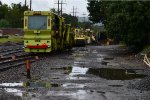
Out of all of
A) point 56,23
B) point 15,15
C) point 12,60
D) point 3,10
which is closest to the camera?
point 12,60

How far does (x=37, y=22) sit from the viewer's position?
38.1 metres

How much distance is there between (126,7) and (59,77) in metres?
22.8

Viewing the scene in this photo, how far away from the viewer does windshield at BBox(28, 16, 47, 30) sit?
37812 millimetres

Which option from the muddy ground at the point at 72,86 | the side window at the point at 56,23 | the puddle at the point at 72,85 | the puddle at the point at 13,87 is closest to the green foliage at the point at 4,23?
the side window at the point at 56,23

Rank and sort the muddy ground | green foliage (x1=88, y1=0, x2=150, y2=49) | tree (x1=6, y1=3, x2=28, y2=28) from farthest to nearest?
tree (x1=6, y1=3, x2=28, y2=28) < green foliage (x1=88, y1=0, x2=150, y2=49) < the muddy ground

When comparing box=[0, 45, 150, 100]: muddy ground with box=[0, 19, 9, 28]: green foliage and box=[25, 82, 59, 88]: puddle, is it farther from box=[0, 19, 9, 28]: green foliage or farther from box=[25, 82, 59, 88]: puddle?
box=[0, 19, 9, 28]: green foliage

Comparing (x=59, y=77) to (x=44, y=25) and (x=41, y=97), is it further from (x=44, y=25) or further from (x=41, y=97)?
(x=44, y=25)

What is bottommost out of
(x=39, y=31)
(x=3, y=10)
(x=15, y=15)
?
(x=15, y=15)

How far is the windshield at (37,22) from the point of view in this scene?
37812mm

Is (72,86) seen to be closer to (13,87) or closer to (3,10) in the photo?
(13,87)

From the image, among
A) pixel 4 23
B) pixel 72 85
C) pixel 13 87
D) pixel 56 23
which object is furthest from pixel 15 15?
pixel 13 87

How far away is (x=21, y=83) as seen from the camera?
18.8m

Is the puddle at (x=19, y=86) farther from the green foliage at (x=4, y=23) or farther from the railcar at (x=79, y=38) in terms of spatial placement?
the green foliage at (x=4, y=23)

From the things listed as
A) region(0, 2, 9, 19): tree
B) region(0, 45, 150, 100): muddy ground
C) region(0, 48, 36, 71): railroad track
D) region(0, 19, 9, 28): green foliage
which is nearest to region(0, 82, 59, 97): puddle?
region(0, 45, 150, 100): muddy ground
